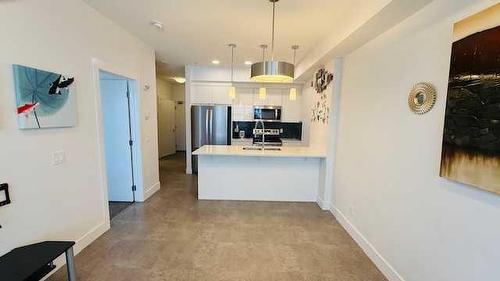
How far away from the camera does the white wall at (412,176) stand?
143cm

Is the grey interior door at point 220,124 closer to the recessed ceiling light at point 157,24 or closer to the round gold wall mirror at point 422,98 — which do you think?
the recessed ceiling light at point 157,24

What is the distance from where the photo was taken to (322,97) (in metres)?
4.11

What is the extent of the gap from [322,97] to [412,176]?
242cm

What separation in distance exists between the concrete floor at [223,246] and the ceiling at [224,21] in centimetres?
253

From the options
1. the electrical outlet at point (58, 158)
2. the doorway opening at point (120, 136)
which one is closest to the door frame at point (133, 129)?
the doorway opening at point (120, 136)

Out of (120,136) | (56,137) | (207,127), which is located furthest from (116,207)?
(207,127)

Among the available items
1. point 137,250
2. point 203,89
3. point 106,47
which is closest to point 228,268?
point 137,250

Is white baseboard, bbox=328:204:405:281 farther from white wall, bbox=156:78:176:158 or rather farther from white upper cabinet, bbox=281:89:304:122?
white wall, bbox=156:78:176:158

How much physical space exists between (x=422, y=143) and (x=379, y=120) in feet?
2.12

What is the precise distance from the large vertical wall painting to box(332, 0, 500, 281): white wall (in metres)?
0.09

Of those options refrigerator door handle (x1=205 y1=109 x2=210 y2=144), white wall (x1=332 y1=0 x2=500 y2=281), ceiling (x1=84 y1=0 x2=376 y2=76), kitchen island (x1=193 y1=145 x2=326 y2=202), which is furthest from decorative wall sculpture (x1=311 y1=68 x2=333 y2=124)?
refrigerator door handle (x1=205 y1=109 x2=210 y2=144)

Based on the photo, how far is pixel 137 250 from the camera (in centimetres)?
255

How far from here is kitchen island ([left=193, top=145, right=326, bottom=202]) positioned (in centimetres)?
401

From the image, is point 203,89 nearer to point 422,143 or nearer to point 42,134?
point 42,134
